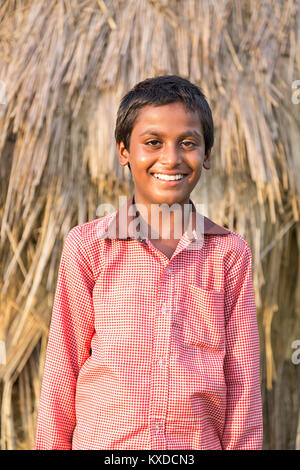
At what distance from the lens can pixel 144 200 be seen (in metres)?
1.50

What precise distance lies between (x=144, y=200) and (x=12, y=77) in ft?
3.13

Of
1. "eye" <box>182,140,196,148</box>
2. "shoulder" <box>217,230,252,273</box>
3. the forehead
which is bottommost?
"shoulder" <box>217,230,252,273</box>

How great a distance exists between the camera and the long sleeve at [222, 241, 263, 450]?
56.9 inches

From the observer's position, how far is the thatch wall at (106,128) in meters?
2.18

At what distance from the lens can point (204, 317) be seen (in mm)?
1419

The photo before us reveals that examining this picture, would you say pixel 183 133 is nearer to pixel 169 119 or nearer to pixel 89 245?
pixel 169 119

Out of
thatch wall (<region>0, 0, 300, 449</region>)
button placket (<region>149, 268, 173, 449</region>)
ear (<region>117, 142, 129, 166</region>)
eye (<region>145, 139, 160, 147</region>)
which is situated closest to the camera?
button placket (<region>149, 268, 173, 449</region>)

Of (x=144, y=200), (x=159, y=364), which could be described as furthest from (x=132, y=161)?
(x=159, y=364)

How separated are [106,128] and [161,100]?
734mm

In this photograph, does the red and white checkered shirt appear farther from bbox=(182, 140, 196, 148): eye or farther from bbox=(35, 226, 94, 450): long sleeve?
bbox=(182, 140, 196, 148): eye

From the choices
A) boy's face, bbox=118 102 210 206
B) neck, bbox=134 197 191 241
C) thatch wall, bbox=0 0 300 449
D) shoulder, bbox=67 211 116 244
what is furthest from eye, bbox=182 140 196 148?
thatch wall, bbox=0 0 300 449

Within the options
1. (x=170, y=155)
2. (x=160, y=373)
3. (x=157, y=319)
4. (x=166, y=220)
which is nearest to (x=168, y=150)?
(x=170, y=155)

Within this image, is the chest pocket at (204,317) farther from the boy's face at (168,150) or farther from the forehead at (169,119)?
A: the forehead at (169,119)
